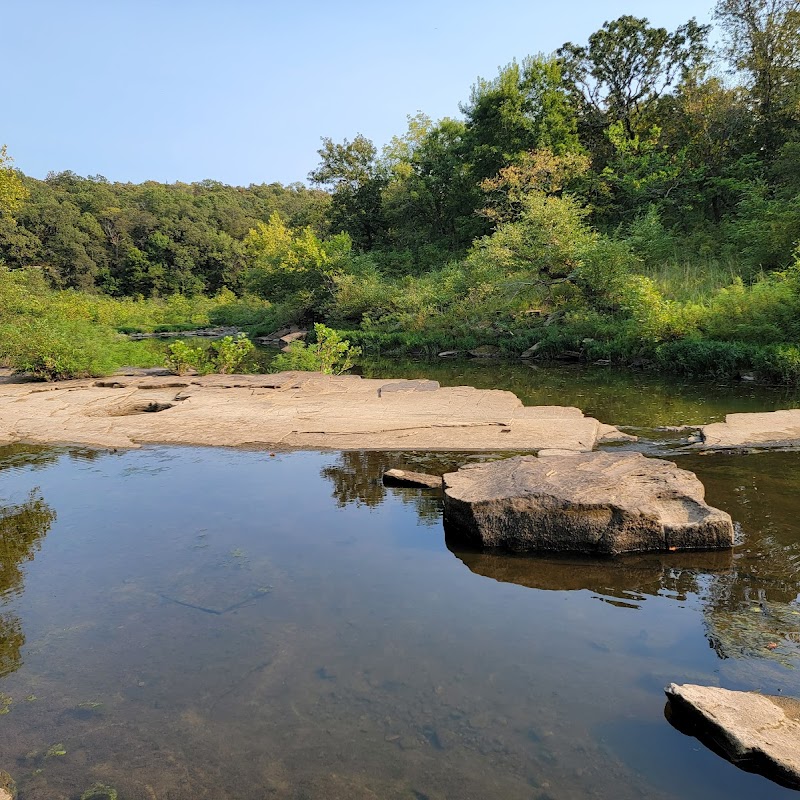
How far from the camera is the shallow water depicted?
2.72m

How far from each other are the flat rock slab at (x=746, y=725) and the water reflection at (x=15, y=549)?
3.51 m

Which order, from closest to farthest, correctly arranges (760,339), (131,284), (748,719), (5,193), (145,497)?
(748,719) → (145,497) → (760,339) → (5,193) → (131,284)

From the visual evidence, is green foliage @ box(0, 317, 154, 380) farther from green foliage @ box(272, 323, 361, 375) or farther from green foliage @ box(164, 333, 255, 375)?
green foliage @ box(272, 323, 361, 375)

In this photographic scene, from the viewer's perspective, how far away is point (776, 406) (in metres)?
10.2

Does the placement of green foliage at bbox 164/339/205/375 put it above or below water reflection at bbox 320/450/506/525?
above

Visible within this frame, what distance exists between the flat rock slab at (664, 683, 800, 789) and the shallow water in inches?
2.5

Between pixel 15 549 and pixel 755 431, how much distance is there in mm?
7899

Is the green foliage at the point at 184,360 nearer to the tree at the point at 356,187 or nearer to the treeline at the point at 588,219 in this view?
the treeline at the point at 588,219

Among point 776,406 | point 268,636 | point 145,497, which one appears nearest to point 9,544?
point 145,497

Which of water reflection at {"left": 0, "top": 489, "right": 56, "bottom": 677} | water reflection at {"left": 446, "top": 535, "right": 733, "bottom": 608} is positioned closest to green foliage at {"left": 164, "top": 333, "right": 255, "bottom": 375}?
water reflection at {"left": 0, "top": 489, "right": 56, "bottom": 677}

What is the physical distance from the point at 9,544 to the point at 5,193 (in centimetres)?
1564

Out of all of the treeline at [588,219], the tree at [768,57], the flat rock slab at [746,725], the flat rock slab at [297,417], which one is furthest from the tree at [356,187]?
the flat rock slab at [746,725]

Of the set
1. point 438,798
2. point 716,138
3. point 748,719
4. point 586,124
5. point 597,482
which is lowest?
point 438,798

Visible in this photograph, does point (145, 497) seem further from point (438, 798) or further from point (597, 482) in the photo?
point (438, 798)
